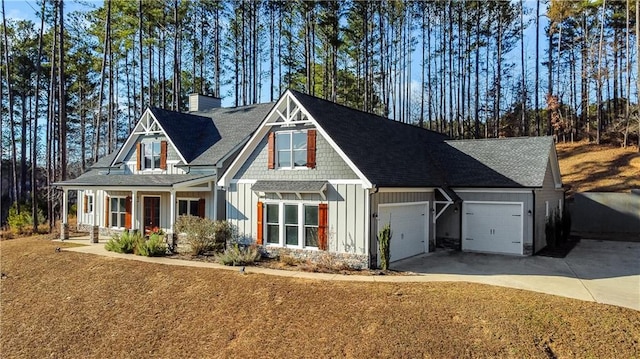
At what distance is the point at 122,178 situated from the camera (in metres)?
19.2

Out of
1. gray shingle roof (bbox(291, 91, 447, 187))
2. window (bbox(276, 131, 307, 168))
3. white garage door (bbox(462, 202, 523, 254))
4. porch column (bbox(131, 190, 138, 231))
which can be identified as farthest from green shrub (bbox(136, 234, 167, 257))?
white garage door (bbox(462, 202, 523, 254))

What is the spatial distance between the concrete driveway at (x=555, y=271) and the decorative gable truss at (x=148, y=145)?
Answer: 12.3 meters

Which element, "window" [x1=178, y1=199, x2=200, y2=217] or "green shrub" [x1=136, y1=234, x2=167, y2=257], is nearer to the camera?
"green shrub" [x1=136, y1=234, x2=167, y2=257]

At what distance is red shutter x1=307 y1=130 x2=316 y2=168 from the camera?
13695mm

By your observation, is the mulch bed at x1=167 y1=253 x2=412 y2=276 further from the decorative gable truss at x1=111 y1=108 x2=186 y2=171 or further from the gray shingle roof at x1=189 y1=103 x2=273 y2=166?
the decorative gable truss at x1=111 y1=108 x2=186 y2=171

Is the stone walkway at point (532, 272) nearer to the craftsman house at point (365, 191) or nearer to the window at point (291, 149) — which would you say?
the craftsman house at point (365, 191)

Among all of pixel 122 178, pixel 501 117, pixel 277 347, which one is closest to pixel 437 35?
pixel 501 117

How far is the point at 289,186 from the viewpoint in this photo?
45.0 ft

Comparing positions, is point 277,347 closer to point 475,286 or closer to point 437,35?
point 475,286

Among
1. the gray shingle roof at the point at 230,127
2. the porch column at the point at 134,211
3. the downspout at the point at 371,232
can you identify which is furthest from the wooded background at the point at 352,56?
the downspout at the point at 371,232

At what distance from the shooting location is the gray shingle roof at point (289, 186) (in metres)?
13.0

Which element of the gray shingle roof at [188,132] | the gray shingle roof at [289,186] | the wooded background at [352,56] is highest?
the wooded background at [352,56]

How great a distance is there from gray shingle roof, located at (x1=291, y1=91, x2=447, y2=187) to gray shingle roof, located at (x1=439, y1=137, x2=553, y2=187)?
3.29ft

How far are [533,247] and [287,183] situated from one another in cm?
936
